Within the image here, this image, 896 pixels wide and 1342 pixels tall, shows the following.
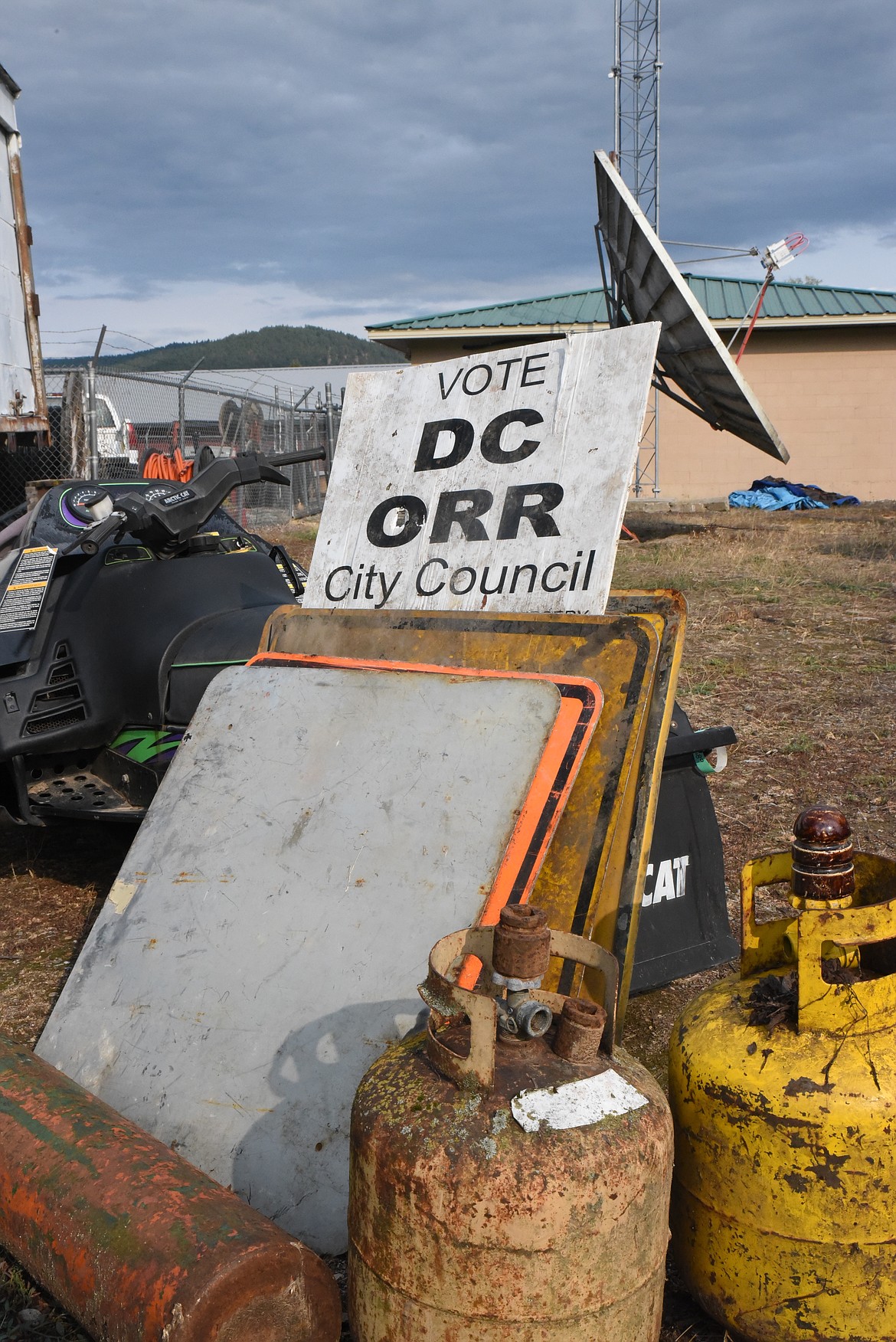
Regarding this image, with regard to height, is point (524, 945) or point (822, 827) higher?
point (822, 827)

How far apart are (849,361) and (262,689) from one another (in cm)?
2124

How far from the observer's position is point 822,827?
72.0 inches

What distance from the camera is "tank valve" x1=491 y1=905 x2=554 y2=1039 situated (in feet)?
5.41

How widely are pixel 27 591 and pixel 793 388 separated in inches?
802

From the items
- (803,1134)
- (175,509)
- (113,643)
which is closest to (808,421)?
(175,509)

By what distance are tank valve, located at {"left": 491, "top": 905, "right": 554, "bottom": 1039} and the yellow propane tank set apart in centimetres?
40

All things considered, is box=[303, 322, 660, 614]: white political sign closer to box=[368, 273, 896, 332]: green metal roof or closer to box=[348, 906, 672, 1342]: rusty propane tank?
box=[348, 906, 672, 1342]: rusty propane tank

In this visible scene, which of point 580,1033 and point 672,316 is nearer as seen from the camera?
point 580,1033

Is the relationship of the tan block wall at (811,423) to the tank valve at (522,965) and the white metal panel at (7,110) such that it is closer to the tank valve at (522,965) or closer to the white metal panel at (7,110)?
the white metal panel at (7,110)

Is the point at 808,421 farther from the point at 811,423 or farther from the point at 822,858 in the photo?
the point at 822,858

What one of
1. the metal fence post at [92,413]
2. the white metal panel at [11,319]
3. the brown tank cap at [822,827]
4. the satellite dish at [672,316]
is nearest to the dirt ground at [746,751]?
the brown tank cap at [822,827]

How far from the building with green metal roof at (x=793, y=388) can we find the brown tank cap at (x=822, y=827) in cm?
2019

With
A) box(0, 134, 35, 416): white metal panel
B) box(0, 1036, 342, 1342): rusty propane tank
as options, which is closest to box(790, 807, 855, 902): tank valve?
box(0, 1036, 342, 1342): rusty propane tank

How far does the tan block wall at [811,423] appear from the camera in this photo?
2119 cm
